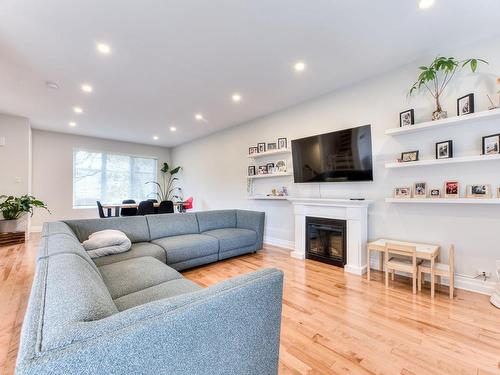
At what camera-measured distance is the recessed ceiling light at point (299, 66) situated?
2.97 meters

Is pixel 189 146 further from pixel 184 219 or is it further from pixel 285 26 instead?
pixel 285 26

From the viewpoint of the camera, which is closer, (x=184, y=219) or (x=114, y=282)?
(x=114, y=282)

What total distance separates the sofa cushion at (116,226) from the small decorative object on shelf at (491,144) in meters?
4.01

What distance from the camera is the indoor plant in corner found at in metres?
4.64

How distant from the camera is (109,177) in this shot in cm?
708

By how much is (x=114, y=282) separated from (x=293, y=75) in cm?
311

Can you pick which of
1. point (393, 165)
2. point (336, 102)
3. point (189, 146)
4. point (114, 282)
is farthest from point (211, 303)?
point (189, 146)

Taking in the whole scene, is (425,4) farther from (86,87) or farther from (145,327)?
(86,87)

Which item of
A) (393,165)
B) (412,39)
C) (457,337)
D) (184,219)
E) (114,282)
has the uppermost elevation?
(412,39)

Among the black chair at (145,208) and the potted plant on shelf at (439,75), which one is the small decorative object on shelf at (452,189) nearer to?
the potted plant on shelf at (439,75)

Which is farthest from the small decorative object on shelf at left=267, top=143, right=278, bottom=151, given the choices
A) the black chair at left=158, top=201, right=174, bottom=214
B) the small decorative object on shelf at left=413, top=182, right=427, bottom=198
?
the black chair at left=158, top=201, right=174, bottom=214

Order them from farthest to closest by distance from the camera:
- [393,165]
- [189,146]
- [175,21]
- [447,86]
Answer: [189,146]
[393,165]
[447,86]
[175,21]

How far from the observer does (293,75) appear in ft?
10.7

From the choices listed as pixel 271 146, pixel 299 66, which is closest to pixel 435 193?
pixel 299 66
